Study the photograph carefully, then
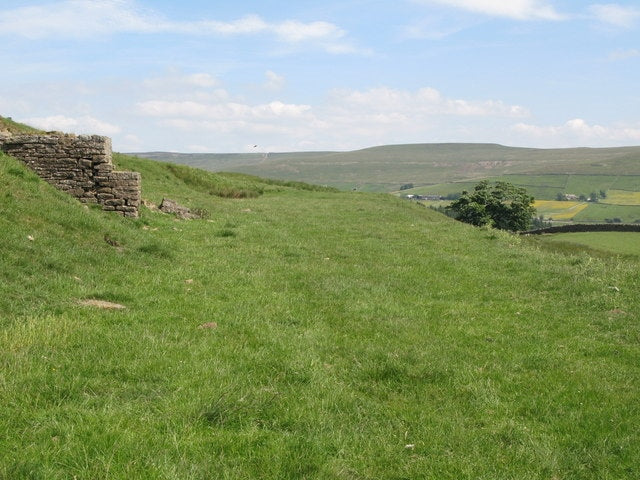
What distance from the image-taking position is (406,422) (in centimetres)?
739

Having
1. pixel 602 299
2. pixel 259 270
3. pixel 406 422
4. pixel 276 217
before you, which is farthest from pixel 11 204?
pixel 276 217

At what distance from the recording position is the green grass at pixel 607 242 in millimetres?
40625

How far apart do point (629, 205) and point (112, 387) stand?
637 ft

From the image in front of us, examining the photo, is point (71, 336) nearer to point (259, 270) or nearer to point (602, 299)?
point (259, 270)

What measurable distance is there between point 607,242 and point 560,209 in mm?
136533

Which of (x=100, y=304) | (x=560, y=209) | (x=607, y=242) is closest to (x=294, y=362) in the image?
(x=100, y=304)

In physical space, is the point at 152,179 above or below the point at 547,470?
above

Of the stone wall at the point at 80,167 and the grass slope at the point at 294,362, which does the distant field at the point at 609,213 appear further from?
the grass slope at the point at 294,362

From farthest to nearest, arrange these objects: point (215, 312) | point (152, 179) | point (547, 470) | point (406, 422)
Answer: point (152, 179)
point (215, 312)
point (406, 422)
point (547, 470)

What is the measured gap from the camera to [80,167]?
863 inches

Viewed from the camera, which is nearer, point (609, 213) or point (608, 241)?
point (608, 241)

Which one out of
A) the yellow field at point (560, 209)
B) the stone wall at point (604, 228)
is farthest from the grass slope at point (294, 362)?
the yellow field at point (560, 209)

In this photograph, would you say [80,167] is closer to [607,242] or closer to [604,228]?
[607,242]

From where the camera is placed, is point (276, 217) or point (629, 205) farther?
point (629, 205)
